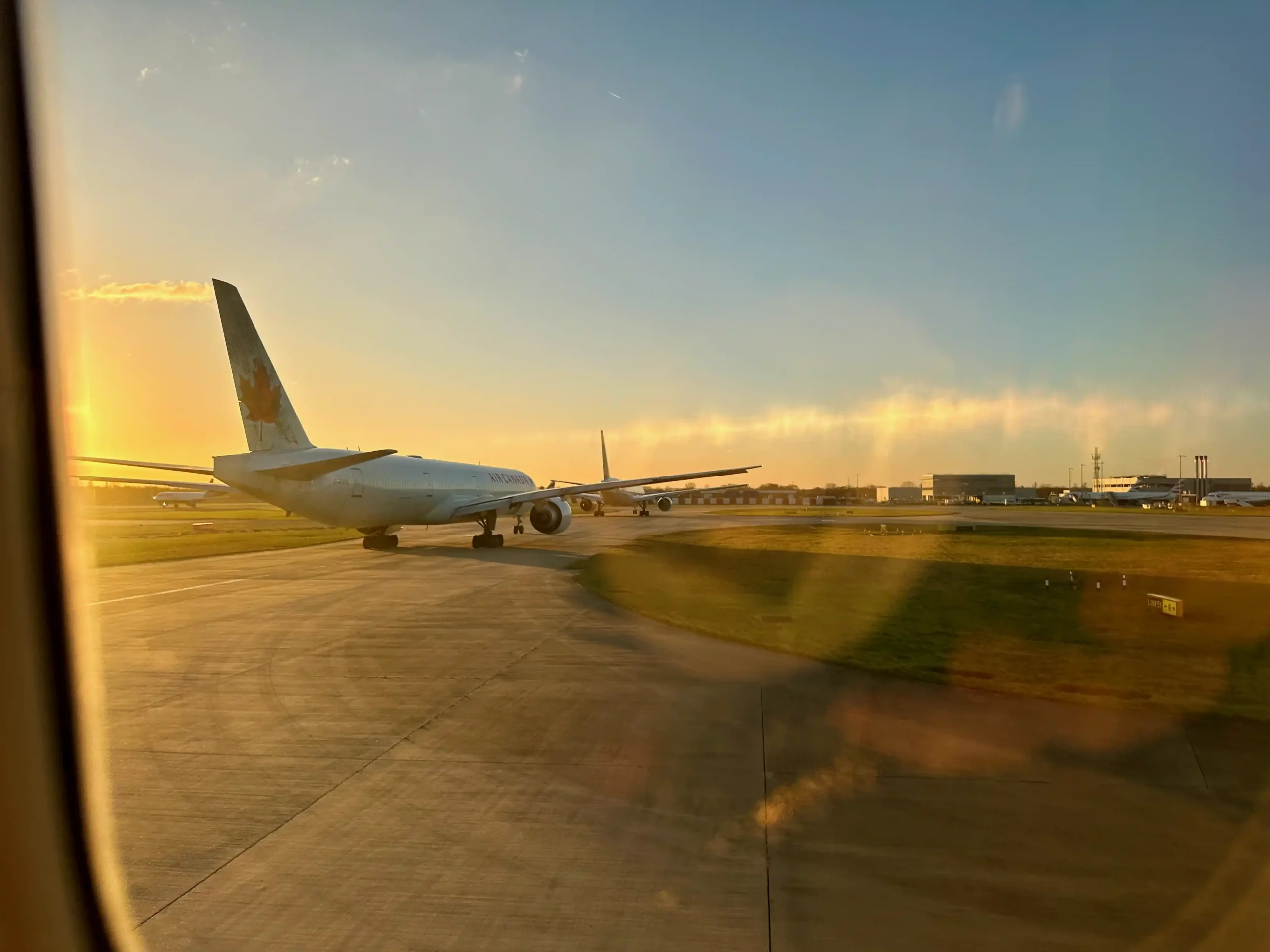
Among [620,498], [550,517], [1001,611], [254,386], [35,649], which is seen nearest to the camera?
[35,649]

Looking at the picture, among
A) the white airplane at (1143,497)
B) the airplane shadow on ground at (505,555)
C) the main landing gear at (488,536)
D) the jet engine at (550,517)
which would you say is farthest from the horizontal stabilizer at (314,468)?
the white airplane at (1143,497)

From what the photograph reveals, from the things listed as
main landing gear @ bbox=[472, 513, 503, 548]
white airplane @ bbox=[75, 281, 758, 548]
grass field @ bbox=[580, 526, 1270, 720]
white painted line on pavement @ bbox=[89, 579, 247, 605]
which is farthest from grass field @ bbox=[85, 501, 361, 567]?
grass field @ bbox=[580, 526, 1270, 720]

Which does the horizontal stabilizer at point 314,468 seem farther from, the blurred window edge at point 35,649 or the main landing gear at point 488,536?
the blurred window edge at point 35,649

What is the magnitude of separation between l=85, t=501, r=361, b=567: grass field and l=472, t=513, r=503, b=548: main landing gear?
8.13 m

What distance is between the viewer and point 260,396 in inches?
971

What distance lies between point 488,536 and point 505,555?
4452 mm

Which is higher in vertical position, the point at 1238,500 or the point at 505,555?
the point at 505,555

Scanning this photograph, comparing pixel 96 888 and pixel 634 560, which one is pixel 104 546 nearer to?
pixel 634 560

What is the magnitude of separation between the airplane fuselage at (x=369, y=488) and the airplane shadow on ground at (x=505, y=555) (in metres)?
1.60

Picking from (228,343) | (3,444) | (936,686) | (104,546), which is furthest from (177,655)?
(104,546)

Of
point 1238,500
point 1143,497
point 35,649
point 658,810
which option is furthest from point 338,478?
point 1143,497

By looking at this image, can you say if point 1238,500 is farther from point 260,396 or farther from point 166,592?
point 166,592

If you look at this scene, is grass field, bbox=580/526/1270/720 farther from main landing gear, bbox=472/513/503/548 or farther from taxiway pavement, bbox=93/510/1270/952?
main landing gear, bbox=472/513/503/548

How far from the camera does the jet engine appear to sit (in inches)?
1350
